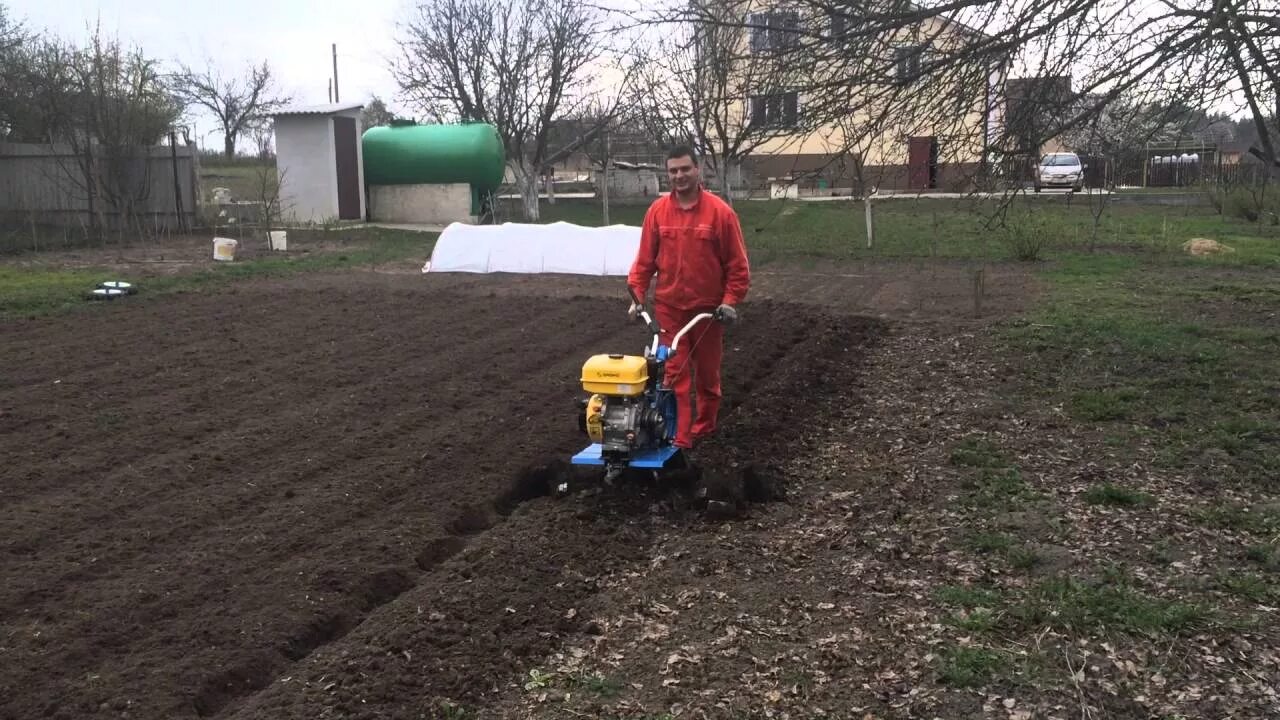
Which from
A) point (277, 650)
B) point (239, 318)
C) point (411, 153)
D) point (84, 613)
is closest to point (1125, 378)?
point (277, 650)

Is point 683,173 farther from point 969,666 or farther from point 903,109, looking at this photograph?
point 969,666

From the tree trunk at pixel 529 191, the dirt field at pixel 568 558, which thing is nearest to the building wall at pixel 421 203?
the tree trunk at pixel 529 191

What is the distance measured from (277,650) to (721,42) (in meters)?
5.46

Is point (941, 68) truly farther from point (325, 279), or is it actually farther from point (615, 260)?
point (325, 279)

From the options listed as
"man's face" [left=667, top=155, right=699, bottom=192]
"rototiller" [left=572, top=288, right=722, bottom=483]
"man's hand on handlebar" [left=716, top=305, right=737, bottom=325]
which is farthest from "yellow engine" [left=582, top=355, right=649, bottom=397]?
"man's face" [left=667, top=155, right=699, bottom=192]

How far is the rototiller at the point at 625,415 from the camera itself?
533 centimetres

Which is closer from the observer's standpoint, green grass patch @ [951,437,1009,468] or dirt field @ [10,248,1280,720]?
dirt field @ [10,248,1280,720]

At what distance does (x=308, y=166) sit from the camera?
25.0 meters

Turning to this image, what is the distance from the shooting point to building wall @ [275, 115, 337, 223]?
977 inches

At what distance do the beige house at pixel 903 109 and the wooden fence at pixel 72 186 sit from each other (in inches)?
654

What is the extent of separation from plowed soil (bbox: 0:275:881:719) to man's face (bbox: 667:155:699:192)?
157 cm

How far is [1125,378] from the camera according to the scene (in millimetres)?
7992

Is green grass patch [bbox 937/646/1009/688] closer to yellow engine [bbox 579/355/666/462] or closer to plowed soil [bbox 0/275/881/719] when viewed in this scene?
plowed soil [bbox 0/275/881/719]

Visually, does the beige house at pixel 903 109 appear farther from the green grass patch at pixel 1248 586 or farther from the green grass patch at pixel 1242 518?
the green grass patch at pixel 1248 586
